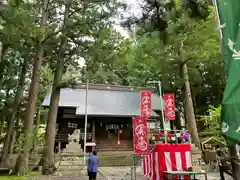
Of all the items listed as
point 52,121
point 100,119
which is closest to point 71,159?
point 52,121

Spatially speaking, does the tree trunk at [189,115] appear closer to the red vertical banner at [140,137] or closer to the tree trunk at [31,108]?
the red vertical banner at [140,137]

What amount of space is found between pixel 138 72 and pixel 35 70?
1112 cm

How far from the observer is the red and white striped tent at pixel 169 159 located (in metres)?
7.79

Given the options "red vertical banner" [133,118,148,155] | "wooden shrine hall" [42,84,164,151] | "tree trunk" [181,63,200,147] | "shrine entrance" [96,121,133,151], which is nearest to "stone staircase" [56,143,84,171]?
"red vertical banner" [133,118,148,155]

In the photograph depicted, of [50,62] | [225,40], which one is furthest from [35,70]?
[225,40]

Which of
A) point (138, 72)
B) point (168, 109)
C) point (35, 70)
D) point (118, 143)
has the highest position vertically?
point (138, 72)

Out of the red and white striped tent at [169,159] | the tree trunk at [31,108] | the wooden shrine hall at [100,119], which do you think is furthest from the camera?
the wooden shrine hall at [100,119]

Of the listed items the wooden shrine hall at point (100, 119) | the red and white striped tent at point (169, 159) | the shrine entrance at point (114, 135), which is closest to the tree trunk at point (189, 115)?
the wooden shrine hall at point (100, 119)

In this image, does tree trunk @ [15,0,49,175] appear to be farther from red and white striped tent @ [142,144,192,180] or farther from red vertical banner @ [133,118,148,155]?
red and white striped tent @ [142,144,192,180]

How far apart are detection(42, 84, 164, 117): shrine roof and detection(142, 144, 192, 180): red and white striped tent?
32.2 feet

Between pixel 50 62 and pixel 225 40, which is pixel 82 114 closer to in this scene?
pixel 50 62

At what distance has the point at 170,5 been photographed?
412 cm

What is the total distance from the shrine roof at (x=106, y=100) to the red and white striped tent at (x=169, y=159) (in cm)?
982

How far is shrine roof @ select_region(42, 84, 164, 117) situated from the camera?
18516 mm
